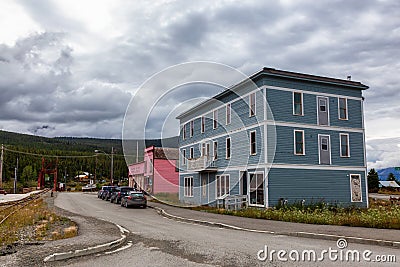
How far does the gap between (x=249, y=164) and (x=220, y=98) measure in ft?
24.2

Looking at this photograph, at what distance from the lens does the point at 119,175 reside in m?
115

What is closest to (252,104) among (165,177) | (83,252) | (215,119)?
(215,119)

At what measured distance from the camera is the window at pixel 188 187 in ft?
128

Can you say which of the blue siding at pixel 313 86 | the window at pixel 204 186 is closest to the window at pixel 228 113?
the blue siding at pixel 313 86

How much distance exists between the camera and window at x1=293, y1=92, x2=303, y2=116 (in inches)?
1124

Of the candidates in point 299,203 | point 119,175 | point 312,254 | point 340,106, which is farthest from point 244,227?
point 119,175

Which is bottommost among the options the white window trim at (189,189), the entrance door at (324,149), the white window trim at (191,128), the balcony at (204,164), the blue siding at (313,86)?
the white window trim at (189,189)

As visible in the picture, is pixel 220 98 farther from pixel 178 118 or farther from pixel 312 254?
pixel 312 254

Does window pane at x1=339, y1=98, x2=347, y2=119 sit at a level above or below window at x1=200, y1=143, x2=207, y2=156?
above

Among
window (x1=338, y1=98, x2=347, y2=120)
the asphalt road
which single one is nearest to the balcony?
window (x1=338, y1=98, x2=347, y2=120)

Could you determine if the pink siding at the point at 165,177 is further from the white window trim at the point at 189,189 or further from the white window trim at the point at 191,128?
the white window trim at the point at 191,128

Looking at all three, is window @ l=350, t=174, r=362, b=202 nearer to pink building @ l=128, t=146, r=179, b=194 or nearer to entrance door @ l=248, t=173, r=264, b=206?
entrance door @ l=248, t=173, r=264, b=206

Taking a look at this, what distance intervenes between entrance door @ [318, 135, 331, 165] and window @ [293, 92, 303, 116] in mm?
2340

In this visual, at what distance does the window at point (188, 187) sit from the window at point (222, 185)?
6.01 metres
